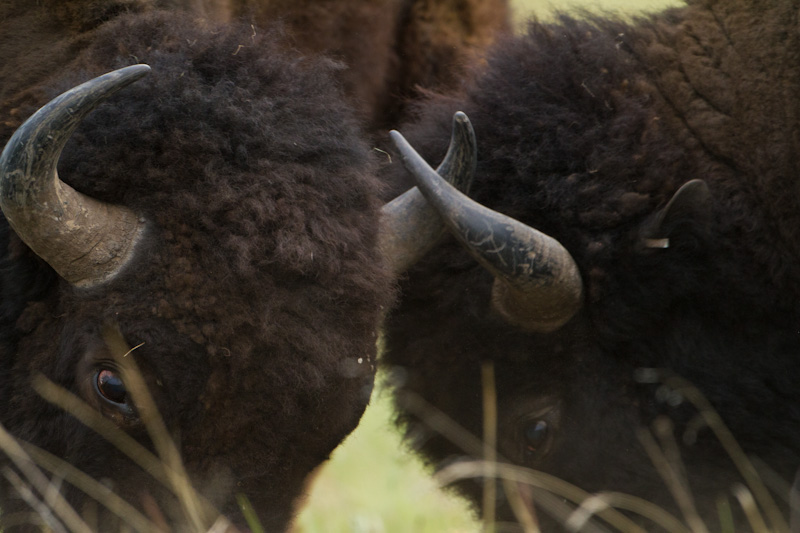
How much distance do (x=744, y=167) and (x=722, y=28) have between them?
0.69m

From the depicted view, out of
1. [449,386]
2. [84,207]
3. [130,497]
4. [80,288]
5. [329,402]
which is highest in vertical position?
[84,207]

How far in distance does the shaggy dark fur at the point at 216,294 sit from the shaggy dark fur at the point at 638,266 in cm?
86

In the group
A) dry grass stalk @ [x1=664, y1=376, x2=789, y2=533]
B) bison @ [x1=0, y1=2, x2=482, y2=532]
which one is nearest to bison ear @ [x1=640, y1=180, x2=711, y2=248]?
dry grass stalk @ [x1=664, y1=376, x2=789, y2=533]

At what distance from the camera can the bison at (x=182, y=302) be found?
287cm

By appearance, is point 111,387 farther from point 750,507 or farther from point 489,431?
point 750,507

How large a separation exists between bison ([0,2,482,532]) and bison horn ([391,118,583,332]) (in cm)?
32

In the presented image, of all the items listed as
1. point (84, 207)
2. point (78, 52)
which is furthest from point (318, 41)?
point (84, 207)

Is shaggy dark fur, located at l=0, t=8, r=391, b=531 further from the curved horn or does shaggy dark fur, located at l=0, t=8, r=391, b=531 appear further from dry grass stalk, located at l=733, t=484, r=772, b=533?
dry grass stalk, located at l=733, t=484, r=772, b=533

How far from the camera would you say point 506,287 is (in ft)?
12.0

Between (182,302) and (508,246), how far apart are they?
47.6 inches

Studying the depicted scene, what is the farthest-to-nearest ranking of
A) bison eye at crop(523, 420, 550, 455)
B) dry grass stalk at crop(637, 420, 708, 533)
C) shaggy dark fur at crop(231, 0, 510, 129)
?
shaggy dark fur at crop(231, 0, 510, 129) < bison eye at crop(523, 420, 550, 455) < dry grass stalk at crop(637, 420, 708, 533)

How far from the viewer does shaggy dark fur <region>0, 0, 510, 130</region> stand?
11.8 ft

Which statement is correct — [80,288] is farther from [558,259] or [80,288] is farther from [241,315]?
[558,259]

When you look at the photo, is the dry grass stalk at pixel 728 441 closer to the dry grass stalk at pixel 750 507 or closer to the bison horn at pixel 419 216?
the dry grass stalk at pixel 750 507
